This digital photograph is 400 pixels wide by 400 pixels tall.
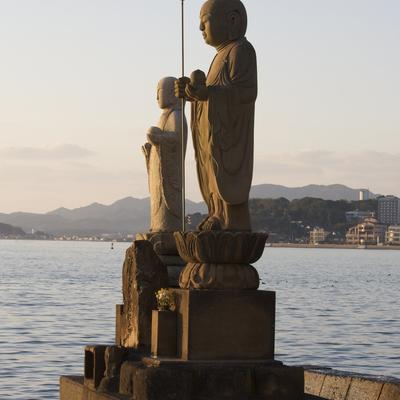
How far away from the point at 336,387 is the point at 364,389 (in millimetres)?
732

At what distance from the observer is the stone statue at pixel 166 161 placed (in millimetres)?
18797

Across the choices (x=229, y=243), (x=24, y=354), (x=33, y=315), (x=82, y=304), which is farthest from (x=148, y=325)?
(x=82, y=304)

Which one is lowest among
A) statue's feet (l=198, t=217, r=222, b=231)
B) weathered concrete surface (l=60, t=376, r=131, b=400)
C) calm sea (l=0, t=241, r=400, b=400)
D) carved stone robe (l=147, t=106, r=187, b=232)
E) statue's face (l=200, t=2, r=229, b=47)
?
calm sea (l=0, t=241, r=400, b=400)

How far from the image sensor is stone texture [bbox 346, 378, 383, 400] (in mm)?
17091

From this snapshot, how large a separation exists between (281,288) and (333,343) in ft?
142

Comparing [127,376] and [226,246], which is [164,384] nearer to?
[127,376]

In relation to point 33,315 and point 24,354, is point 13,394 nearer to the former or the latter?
point 24,354

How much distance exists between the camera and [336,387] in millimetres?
18078

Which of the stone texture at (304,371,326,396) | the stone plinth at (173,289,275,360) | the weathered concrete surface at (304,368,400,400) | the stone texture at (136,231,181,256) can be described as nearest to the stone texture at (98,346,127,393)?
the stone plinth at (173,289,275,360)

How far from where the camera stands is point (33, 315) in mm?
47688

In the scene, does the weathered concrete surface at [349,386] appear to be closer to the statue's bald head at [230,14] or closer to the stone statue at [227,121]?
A: the stone statue at [227,121]

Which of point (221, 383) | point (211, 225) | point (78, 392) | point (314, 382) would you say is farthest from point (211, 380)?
point (314, 382)

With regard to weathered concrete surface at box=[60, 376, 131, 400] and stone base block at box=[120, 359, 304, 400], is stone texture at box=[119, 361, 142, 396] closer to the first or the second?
stone base block at box=[120, 359, 304, 400]

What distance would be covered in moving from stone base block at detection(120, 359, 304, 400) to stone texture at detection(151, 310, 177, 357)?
19cm
